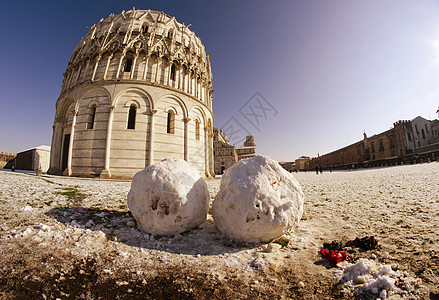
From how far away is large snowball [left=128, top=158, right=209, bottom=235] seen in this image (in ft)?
11.9

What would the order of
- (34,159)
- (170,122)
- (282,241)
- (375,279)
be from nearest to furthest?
(375,279)
(282,241)
(170,122)
(34,159)

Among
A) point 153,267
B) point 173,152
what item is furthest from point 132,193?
point 173,152

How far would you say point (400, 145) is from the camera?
1384 inches

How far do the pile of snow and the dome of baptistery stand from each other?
14.3m

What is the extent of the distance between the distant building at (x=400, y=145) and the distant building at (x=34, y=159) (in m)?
64.8

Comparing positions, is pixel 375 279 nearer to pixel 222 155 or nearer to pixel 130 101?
pixel 130 101

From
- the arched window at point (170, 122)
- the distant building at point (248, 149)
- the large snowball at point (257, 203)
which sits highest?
the distant building at point (248, 149)

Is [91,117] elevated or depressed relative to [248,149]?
depressed

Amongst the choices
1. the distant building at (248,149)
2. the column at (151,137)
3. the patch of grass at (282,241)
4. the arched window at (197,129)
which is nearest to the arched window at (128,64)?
the column at (151,137)

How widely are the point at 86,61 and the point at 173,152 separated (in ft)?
40.6

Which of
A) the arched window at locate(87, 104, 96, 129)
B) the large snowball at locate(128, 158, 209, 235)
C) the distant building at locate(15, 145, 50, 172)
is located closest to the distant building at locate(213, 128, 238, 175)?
the distant building at locate(15, 145, 50, 172)

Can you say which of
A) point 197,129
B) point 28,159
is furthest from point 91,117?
point 28,159

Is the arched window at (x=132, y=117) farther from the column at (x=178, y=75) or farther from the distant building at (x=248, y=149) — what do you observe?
the distant building at (x=248, y=149)

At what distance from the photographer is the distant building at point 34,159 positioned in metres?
32.2
